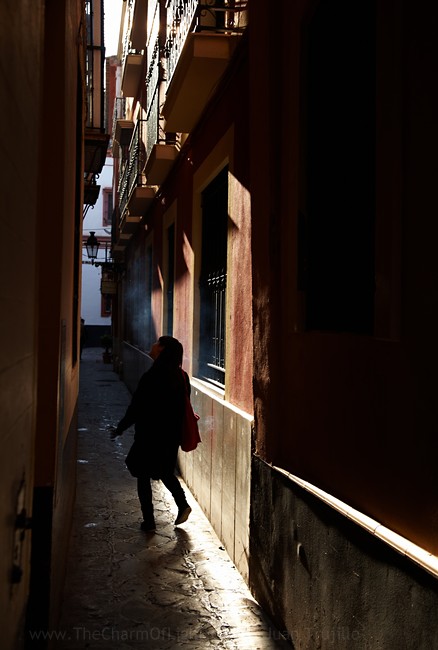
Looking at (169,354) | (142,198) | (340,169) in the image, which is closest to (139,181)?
(142,198)

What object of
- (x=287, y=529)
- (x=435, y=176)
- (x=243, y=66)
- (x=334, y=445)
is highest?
(x=243, y=66)

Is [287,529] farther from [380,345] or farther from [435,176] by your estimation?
[435,176]

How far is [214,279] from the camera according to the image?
7.05 meters

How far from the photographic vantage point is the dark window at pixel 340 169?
3287 millimetres

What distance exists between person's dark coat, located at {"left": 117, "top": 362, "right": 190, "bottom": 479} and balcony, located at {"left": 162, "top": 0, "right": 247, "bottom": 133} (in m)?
2.72

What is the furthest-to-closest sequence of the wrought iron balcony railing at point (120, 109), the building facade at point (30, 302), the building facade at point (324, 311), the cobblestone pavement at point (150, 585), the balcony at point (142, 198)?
1. the wrought iron balcony railing at point (120, 109)
2. the balcony at point (142, 198)
3. the cobblestone pavement at point (150, 585)
4. the building facade at point (324, 311)
5. the building facade at point (30, 302)

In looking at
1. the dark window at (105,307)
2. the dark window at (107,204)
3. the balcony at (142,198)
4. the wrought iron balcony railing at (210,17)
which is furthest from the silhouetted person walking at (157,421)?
the dark window at (107,204)

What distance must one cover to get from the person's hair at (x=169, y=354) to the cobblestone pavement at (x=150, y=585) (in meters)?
1.54

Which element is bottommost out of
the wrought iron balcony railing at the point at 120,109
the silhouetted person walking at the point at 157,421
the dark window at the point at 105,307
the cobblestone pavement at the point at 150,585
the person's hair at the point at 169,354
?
the cobblestone pavement at the point at 150,585

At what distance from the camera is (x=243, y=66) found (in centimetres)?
564

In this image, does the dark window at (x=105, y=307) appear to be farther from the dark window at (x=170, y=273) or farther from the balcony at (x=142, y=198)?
the dark window at (x=170, y=273)

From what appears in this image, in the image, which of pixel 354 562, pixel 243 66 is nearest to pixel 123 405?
pixel 243 66

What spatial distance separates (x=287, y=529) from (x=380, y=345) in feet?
5.04

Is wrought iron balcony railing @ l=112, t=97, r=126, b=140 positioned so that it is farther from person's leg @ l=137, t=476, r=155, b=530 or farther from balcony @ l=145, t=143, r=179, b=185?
person's leg @ l=137, t=476, r=155, b=530
